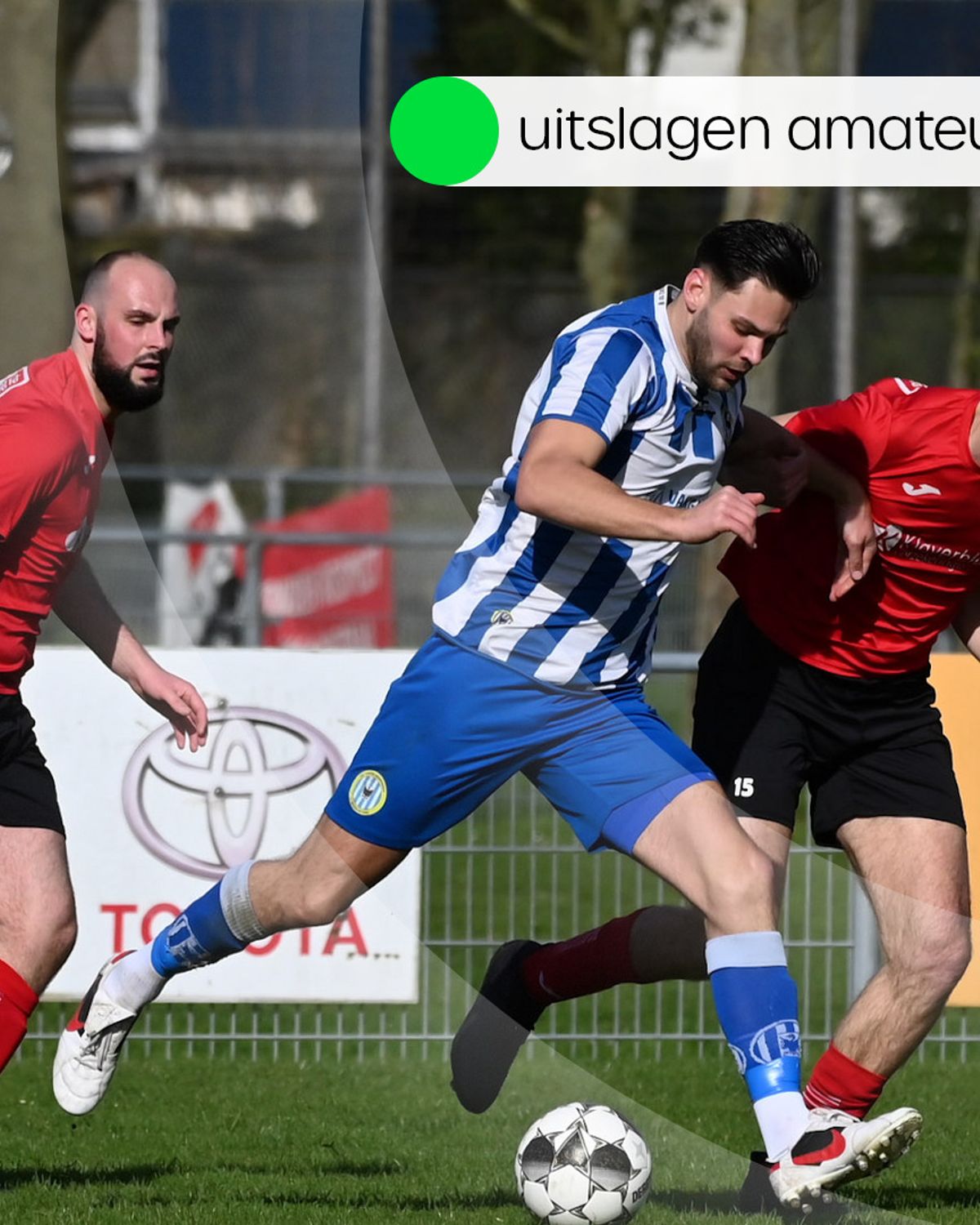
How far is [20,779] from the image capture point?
4305mm

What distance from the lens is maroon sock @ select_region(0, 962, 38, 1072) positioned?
424 cm

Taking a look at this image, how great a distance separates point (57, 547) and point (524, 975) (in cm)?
163

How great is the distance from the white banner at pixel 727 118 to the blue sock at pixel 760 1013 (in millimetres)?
3325

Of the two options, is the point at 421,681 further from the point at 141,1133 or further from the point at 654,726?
the point at 141,1133

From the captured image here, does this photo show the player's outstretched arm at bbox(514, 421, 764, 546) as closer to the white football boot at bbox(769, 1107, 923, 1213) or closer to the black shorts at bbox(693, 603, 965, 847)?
the black shorts at bbox(693, 603, 965, 847)

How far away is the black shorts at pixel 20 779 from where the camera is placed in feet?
14.0

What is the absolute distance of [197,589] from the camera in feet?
39.1

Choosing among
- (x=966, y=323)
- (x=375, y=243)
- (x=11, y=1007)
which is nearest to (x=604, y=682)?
(x=11, y=1007)

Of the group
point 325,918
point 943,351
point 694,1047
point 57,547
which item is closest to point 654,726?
point 325,918

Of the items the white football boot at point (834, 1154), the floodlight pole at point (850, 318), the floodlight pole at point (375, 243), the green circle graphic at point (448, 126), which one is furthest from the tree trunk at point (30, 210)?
the white football boot at point (834, 1154)

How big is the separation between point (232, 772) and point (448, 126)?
2211mm

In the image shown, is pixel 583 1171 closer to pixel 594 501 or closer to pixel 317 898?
pixel 317 898

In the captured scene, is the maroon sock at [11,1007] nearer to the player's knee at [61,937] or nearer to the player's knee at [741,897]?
the player's knee at [61,937]

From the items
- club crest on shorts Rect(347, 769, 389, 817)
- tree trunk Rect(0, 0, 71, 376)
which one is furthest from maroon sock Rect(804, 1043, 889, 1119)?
tree trunk Rect(0, 0, 71, 376)
